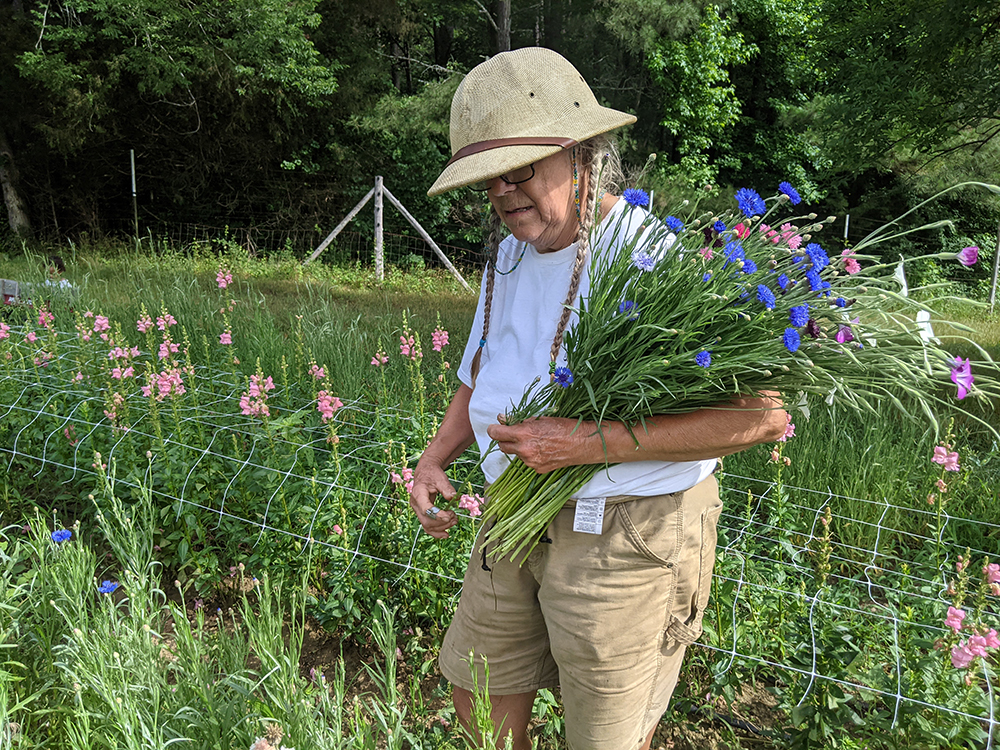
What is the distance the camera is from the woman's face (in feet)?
4.68

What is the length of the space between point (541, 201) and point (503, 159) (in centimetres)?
12

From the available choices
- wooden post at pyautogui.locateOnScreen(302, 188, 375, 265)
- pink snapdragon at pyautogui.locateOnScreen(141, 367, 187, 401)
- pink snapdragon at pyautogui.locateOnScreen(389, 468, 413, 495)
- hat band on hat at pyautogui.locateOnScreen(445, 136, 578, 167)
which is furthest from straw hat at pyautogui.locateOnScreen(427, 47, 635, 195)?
wooden post at pyautogui.locateOnScreen(302, 188, 375, 265)

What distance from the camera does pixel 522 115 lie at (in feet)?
4.65

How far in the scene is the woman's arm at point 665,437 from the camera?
1.34 metres

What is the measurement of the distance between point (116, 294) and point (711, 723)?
5432 millimetres

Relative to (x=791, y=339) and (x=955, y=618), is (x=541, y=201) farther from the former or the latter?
(x=955, y=618)

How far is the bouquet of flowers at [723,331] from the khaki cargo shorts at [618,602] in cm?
12

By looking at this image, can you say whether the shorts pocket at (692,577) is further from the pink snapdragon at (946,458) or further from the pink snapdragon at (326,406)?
the pink snapdragon at (326,406)

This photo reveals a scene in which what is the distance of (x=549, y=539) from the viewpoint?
1.49 meters

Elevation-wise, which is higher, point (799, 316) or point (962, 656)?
point (799, 316)

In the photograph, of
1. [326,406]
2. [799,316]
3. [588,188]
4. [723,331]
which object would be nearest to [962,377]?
[799,316]

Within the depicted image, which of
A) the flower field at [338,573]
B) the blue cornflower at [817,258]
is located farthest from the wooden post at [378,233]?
the blue cornflower at [817,258]

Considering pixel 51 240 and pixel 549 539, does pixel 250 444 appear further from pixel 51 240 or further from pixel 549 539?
pixel 51 240

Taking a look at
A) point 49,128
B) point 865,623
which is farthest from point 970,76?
point 49,128
